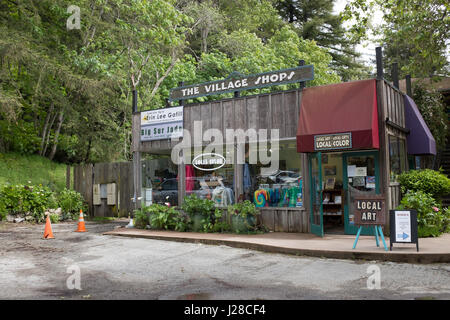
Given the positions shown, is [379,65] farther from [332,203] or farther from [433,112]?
[433,112]

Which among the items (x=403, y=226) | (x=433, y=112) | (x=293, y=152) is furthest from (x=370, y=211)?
(x=433, y=112)

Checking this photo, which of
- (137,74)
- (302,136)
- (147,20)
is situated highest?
(147,20)

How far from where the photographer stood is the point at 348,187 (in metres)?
11.3

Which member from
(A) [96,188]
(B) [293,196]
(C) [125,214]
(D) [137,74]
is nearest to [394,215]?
(B) [293,196]

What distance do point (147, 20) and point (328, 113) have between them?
12.4 m

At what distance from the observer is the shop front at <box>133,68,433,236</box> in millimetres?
10680

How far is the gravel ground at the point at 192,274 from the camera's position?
581 centimetres

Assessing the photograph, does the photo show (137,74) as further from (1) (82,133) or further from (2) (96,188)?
(2) (96,188)

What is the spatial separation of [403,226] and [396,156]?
3.97 meters

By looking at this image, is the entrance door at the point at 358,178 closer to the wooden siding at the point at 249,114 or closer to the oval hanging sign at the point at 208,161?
the wooden siding at the point at 249,114

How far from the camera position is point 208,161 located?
43.5 feet

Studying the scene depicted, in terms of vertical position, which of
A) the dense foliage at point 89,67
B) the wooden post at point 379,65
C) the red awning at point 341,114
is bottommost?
the red awning at point 341,114

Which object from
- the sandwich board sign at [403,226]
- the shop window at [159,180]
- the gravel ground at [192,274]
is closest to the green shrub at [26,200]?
the shop window at [159,180]

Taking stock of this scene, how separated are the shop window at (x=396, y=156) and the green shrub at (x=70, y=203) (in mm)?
12543
